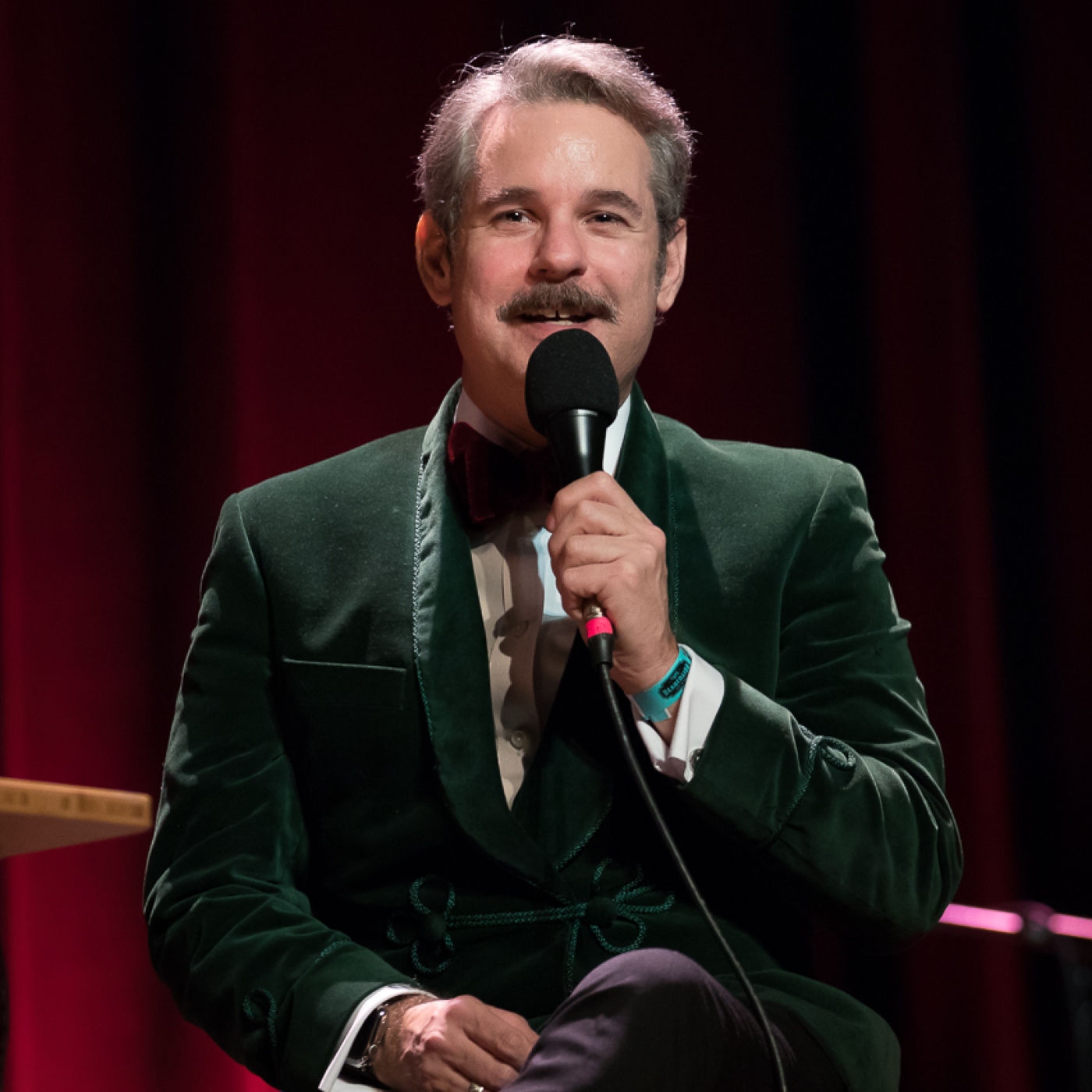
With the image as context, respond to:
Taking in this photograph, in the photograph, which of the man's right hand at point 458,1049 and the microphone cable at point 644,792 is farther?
the man's right hand at point 458,1049

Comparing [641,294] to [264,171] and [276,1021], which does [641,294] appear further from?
[264,171]

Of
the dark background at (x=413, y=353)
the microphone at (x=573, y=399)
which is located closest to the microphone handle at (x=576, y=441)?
the microphone at (x=573, y=399)

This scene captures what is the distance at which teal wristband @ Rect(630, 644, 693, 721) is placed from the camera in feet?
4.09

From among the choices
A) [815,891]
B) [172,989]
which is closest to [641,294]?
[815,891]

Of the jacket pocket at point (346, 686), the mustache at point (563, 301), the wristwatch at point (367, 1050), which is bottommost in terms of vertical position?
the wristwatch at point (367, 1050)

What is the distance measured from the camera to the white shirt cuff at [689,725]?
125 cm

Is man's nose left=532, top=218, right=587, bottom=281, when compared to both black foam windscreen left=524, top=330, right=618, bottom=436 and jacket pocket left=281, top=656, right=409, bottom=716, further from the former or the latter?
jacket pocket left=281, top=656, right=409, bottom=716

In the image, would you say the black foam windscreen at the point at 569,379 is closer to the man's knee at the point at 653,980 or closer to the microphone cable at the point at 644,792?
the microphone cable at the point at 644,792

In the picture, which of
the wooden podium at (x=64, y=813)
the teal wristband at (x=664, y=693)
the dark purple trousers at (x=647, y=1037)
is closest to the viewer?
the wooden podium at (x=64, y=813)

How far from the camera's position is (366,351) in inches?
93.4

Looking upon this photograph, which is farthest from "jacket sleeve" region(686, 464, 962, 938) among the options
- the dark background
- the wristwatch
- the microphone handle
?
the dark background

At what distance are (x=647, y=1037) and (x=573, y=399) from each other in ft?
1.76

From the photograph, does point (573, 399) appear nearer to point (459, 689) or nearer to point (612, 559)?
point (612, 559)

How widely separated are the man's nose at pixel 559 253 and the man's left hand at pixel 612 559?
12.7 inches
